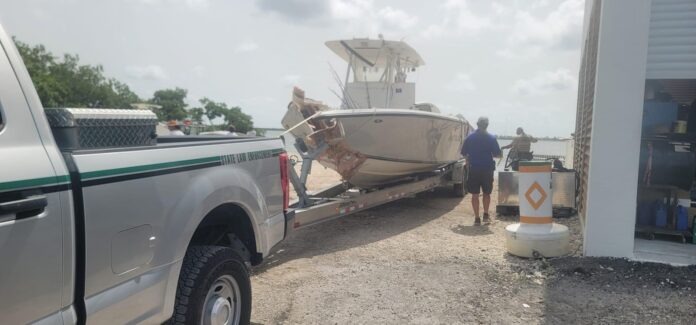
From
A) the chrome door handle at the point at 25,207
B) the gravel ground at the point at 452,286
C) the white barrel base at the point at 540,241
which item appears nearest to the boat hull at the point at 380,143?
the gravel ground at the point at 452,286

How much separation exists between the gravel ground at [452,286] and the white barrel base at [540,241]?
126 millimetres

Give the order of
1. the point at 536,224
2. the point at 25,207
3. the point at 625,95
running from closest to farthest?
the point at 25,207 → the point at 625,95 → the point at 536,224

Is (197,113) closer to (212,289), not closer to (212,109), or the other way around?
(212,109)

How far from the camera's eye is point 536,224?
6.09 m

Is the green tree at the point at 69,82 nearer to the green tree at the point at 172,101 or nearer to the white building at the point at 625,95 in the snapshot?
the green tree at the point at 172,101

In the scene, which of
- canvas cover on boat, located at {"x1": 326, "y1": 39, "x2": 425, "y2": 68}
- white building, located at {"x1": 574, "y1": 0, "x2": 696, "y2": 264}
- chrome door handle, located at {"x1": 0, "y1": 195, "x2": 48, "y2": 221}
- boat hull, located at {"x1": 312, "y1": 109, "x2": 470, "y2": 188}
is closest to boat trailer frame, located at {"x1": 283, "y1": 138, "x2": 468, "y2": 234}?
boat hull, located at {"x1": 312, "y1": 109, "x2": 470, "y2": 188}

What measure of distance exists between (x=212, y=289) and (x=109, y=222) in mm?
974

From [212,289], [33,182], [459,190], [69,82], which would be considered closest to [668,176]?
[459,190]

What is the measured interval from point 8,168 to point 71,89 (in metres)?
45.7

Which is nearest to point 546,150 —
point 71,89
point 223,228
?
point 223,228

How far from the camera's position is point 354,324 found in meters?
4.14

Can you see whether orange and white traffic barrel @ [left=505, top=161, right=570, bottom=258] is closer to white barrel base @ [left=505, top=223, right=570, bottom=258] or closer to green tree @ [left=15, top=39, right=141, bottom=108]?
white barrel base @ [left=505, top=223, right=570, bottom=258]

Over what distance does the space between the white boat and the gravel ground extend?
61.0 inches

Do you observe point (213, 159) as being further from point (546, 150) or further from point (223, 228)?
point (546, 150)
